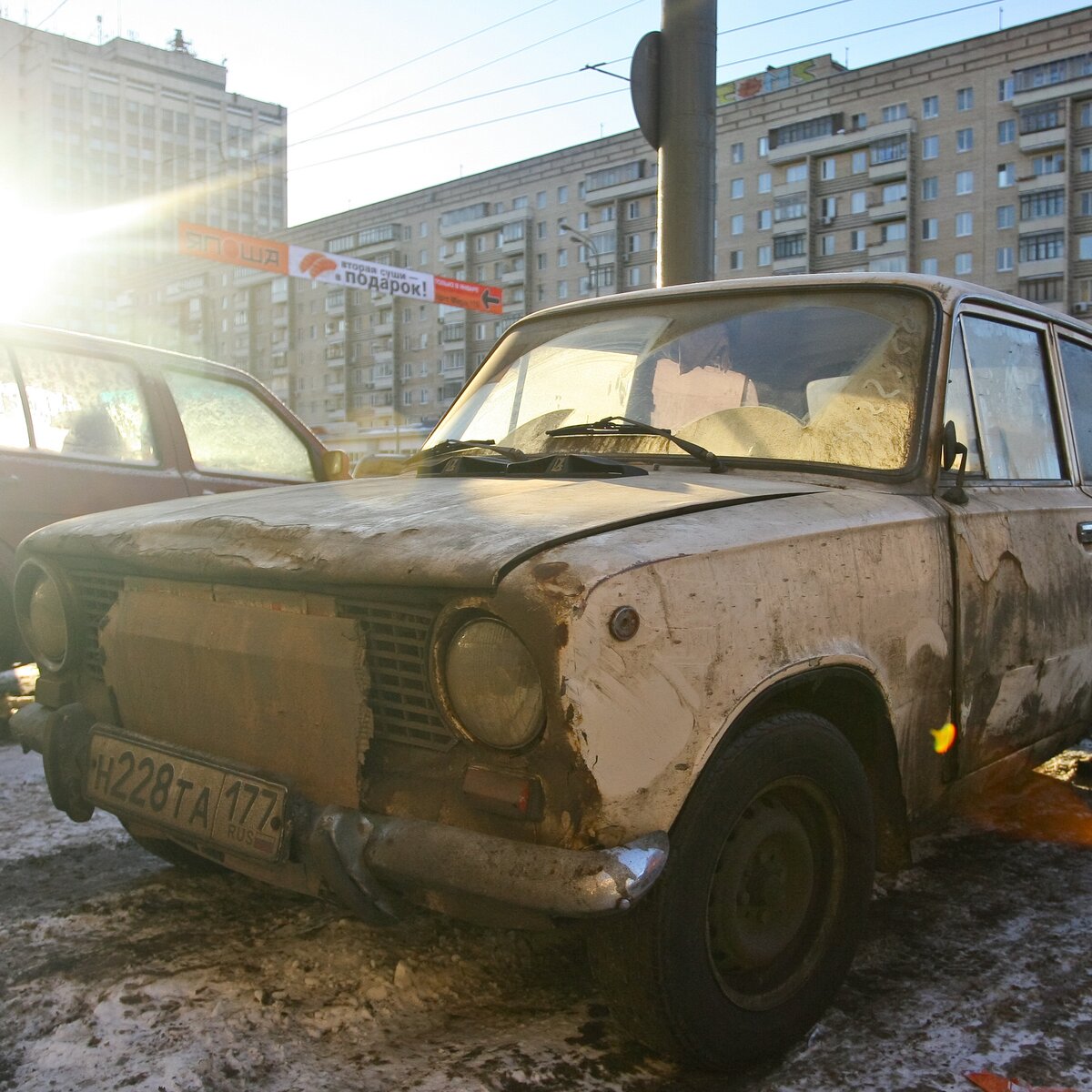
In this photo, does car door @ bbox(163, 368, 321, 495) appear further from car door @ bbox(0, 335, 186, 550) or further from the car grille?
the car grille

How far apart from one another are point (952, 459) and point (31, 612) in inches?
97.6

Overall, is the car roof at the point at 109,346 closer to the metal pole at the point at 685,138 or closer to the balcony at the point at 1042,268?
the metal pole at the point at 685,138

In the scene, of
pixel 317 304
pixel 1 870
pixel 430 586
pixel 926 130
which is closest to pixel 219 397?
pixel 1 870

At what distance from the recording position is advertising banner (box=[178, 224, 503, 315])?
23.1 m

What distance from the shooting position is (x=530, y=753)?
1917mm

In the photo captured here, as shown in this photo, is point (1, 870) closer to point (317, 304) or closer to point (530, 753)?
point (530, 753)

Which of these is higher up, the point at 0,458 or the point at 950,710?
the point at 0,458

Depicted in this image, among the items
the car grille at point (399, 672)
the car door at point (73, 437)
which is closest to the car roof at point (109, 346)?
the car door at point (73, 437)

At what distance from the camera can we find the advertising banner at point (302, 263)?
23141 millimetres

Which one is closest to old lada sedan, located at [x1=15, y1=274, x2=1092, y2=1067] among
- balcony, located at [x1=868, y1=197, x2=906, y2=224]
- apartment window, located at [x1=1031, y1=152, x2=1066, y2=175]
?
apartment window, located at [x1=1031, y1=152, x2=1066, y2=175]

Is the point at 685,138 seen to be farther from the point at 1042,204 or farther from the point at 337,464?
the point at 1042,204

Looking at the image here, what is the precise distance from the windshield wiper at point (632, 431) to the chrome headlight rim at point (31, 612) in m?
1.39

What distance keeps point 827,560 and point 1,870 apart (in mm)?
2581

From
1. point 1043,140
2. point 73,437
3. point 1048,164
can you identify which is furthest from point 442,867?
point 1048,164
